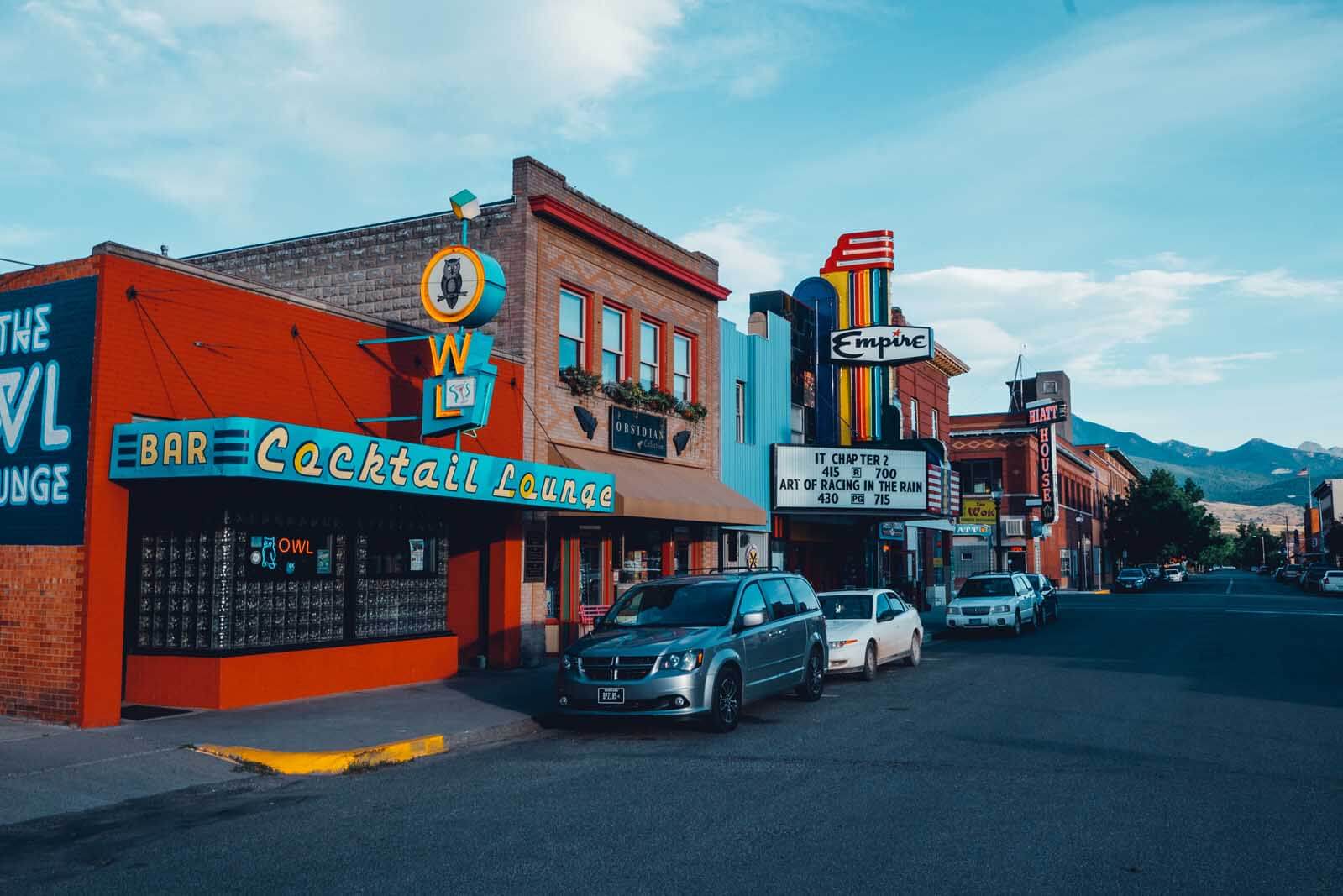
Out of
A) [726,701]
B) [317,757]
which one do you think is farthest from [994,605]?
[317,757]

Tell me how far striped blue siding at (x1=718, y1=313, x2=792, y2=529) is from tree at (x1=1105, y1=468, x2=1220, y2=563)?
227 ft

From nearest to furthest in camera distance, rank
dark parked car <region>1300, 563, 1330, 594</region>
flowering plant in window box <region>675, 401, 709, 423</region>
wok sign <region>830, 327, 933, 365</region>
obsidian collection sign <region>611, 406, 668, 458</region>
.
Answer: obsidian collection sign <region>611, 406, 668, 458</region>
flowering plant in window box <region>675, 401, 709, 423</region>
wok sign <region>830, 327, 933, 365</region>
dark parked car <region>1300, 563, 1330, 594</region>

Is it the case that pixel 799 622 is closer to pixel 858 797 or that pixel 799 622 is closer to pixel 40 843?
pixel 858 797

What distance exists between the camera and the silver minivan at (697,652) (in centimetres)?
1169

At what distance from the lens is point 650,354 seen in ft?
73.2

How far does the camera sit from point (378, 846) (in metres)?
7.18

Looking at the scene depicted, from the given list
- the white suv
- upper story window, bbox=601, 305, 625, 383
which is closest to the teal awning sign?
upper story window, bbox=601, 305, 625, 383

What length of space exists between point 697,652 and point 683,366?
12323 mm

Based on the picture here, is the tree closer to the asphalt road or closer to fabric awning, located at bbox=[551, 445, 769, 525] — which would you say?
fabric awning, located at bbox=[551, 445, 769, 525]

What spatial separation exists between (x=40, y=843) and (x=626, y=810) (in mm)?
4017

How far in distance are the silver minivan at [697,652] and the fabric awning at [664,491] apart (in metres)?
4.46

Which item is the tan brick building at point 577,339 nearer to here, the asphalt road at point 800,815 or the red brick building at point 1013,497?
the asphalt road at point 800,815

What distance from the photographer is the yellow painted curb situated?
10133mm

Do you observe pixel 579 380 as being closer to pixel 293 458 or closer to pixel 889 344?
pixel 293 458
